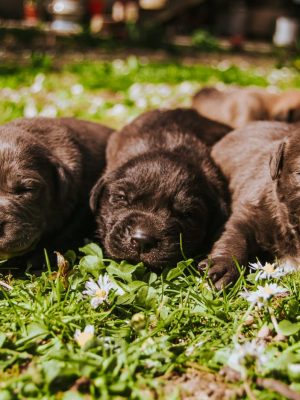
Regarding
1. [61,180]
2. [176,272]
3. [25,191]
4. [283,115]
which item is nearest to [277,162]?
[176,272]

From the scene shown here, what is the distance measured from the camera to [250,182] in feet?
13.9

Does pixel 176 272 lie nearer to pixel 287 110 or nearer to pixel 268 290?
pixel 268 290

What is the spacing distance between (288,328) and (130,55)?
9.92 meters

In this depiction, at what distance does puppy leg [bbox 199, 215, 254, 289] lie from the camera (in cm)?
342

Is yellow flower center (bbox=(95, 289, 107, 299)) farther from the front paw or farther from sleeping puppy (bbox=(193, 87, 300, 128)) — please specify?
sleeping puppy (bbox=(193, 87, 300, 128))

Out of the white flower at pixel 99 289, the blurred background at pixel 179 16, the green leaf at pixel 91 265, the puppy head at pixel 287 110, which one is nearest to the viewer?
the white flower at pixel 99 289

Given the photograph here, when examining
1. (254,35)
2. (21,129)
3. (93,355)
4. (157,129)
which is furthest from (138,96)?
(254,35)

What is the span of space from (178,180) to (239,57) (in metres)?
9.98

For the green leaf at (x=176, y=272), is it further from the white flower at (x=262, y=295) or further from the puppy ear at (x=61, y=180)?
the puppy ear at (x=61, y=180)

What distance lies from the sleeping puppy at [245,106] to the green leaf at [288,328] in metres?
3.77

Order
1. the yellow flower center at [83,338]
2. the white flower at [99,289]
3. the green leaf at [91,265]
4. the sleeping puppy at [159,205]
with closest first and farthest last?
the yellow flower center at [83,338], the white flower at [99,289], the green leaf at [91,265], the sleeping puppy at [159,205]

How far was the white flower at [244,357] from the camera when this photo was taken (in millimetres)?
2463

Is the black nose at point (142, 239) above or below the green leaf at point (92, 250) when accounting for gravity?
above

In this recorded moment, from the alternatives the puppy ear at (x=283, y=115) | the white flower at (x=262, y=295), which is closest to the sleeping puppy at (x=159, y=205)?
the white flower at (x=262, y=295)
